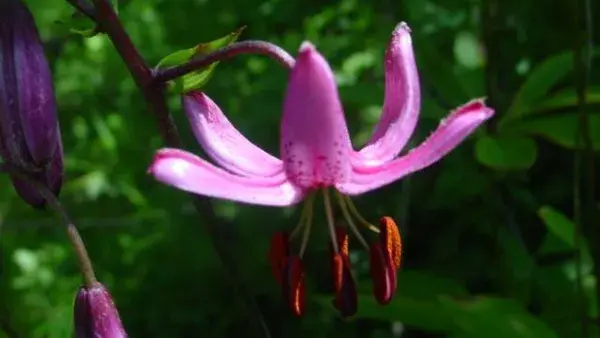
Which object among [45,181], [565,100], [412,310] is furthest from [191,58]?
[565,100]

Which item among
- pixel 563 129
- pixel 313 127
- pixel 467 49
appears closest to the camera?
pixel 313 127

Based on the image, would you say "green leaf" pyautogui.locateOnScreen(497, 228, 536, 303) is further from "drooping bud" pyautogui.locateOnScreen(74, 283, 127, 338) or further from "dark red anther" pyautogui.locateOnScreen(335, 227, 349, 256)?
"drooping bud" pyautogui.locateOnScreen(74, 283, 127, 338)

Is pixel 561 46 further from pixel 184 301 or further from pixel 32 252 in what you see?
pixel 32 252

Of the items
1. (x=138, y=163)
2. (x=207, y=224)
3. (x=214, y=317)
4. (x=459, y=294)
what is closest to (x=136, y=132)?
(x=138, y=163)

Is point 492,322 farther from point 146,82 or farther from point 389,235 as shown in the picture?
point 146,82

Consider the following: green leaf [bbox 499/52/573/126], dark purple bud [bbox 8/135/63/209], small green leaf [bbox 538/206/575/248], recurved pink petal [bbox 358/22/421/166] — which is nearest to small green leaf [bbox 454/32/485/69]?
green leaf [bbox 499/52/573/126]

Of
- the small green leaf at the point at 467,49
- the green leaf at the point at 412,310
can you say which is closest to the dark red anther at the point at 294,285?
the green leaf at the point at 412,310
